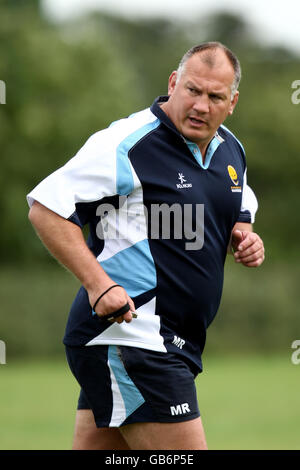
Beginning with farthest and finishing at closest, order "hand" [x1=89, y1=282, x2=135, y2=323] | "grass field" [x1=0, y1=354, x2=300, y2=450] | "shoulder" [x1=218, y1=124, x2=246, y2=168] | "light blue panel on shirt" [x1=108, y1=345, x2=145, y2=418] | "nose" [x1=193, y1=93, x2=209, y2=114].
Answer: "grass field" [x1=0, y1=354, x2=300, y2=450] < "shoulder" [x1=218, y1=124, x2=246, y2=168] < "nose" [x1=193, y1=93, x2=209, y2=114] < "light blue panel on shirt" [x1=108, y1=345, x2=145, y2=418] < "hand" [x1=89, y1=282, x2=135, y2=323]

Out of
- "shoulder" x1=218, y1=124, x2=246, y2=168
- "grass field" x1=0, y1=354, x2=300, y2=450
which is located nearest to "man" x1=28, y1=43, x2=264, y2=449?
"shoulder" x1=218, y1=124, x2=246, y2=168

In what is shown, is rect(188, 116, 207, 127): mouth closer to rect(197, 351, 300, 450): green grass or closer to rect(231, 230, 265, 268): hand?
rect(231, 230, 265, 268): hand

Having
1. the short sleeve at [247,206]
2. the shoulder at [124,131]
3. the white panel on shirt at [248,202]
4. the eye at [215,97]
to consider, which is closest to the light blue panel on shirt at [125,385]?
the shoulder at [124,131]

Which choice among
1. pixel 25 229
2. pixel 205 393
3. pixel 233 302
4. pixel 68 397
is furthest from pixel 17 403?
pixel 25 229

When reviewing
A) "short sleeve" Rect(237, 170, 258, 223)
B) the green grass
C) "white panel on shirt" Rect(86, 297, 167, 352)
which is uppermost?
"short sleeve" Rect(237, 170, 258, 223)

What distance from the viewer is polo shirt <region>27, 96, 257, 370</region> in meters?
4.67

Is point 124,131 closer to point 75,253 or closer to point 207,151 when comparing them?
point 207,151

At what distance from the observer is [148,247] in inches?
190

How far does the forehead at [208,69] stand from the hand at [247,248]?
2.91ft

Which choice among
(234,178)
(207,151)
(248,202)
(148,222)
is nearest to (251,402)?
(248,202)

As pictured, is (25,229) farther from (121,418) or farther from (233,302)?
(121,418)

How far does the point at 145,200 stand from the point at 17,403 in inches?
533

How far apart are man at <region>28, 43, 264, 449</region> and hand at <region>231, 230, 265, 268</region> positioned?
0.14 metres

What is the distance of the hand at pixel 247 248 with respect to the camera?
5211 millimetres
